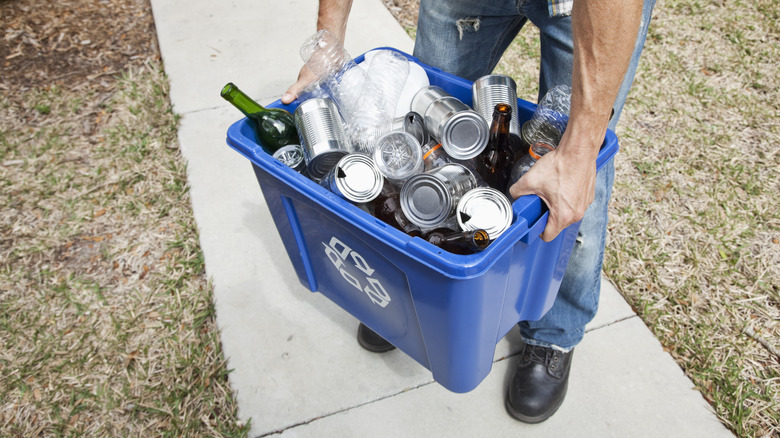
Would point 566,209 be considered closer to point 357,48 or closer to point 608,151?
point 608,151

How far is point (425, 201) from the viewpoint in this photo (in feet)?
3.94

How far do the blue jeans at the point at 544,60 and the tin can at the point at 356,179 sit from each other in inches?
24.3

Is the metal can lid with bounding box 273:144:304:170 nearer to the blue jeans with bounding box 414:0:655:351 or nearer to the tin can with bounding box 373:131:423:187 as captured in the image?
the tin can with bounding box 373:131:423:187

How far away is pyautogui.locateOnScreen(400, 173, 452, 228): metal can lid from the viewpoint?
118 cm

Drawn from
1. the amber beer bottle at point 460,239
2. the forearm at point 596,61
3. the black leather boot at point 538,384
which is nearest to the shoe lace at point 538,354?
the black leather boot at point 538,384

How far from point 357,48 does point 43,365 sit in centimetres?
237

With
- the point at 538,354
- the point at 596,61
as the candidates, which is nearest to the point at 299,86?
the point at 596,61

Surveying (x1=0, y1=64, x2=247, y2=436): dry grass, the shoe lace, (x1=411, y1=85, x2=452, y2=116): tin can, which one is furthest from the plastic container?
(x1=0, y1=64, x2=247, y2=436): dry grass

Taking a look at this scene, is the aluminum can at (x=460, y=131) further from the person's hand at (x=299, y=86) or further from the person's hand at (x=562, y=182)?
the person's hand at (x=299, y=86)

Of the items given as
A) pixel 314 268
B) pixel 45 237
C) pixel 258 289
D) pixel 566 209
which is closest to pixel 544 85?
pixel 566 209

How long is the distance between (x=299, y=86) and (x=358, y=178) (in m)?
0.45

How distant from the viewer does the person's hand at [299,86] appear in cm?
147

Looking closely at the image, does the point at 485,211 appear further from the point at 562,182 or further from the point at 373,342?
the point at 373,342

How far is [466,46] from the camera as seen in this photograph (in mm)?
1655
